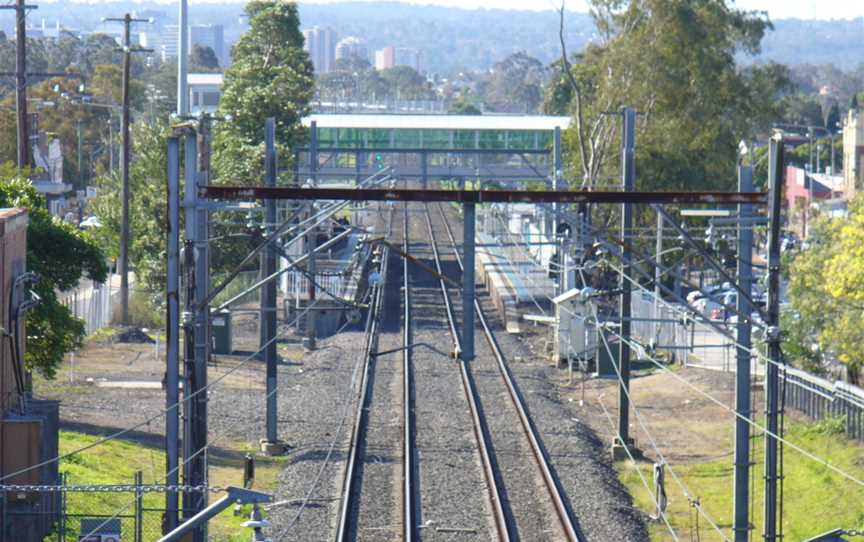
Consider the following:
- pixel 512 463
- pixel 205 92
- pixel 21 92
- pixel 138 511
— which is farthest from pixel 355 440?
pixel 205 92

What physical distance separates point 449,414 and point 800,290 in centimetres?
670

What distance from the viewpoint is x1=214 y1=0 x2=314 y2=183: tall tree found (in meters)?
37.3

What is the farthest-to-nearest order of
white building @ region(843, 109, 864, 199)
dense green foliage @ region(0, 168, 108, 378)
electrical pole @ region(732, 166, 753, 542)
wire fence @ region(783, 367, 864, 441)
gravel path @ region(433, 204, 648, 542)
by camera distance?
1. white building @ region(843, 109, 864, 199)
2. wire fence @ region(783, 367, 864, 441)
3. dense green foliage @ region(0, 168, 108, 378)
4. gravel path @ region(433, 204, 648, 542)
5. electrical pole @ region(732, 166, 753, 542)

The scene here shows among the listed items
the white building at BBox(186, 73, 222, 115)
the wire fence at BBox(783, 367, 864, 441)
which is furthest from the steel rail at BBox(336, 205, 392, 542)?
the white building at BBox(186, 73, 222, 115)

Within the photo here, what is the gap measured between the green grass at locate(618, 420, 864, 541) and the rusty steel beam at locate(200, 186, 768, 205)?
3.86 meters

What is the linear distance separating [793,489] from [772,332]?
5.99m

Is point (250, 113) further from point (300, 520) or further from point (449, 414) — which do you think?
point (300, 520)

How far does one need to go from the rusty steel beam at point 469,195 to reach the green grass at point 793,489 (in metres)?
3.86

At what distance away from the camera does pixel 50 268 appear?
20.3 metres

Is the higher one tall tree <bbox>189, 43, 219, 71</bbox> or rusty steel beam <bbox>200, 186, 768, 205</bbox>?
tall tree <bbox>189, 43, 219, 71</bbox>

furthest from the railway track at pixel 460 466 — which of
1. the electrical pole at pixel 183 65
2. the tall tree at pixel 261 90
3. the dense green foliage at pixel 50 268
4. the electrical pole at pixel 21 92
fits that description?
the tall tree at pixel 261 90

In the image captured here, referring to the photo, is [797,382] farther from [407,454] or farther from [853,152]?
[853,152]

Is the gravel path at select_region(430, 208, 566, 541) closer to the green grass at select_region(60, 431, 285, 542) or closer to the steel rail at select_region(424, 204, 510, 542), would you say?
the steel rail at select_region(424, 204, 510, 542)

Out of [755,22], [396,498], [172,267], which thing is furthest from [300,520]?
[755,22]
